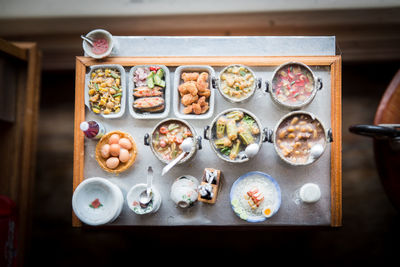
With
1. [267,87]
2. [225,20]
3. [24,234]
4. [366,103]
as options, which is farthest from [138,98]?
[366,103]

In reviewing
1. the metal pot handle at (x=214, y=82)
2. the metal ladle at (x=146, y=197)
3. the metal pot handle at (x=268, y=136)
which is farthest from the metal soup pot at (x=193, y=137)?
the metal pot handle at (x=268, y=136)

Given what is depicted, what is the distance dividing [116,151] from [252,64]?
1.22 metres

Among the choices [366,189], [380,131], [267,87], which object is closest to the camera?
[380,131]

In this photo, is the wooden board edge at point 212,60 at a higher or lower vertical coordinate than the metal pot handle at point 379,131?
higher

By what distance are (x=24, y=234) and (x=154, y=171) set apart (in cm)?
172

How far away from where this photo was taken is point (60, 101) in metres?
3.45

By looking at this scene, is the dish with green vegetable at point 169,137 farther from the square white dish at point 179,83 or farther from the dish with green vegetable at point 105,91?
the dish with green vegetable at point 105,91

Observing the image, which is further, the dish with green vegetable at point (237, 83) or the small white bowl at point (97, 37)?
the small white bowl at point (97, 37)

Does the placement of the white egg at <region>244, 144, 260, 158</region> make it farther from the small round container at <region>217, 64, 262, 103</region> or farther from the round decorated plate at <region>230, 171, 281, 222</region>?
the small round container at <region>217, 64, 262, 103</region>

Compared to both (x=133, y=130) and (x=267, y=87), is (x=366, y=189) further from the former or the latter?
(x=133, y=130)

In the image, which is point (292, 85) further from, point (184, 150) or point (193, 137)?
point (184, 150)

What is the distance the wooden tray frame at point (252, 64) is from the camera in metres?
2.20

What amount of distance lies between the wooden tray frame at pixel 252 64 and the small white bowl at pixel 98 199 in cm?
16

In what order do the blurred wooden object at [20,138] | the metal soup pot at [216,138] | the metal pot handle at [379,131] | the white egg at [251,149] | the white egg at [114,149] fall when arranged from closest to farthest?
the metal pot handle at [379,131] → the white egg at [251,149] → the metal soup pot at [216,138] → the white egg at [114,149] → the blurred wooden object at [20,138]
